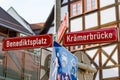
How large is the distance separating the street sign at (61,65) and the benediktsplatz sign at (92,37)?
1.37 meters

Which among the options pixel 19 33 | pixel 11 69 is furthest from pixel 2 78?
pixel 19 33

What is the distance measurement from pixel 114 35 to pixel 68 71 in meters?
1.63

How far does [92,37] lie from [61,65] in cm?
184

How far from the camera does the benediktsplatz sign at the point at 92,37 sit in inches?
226

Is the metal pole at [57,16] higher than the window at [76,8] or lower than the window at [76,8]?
lower

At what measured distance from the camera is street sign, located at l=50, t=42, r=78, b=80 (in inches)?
159

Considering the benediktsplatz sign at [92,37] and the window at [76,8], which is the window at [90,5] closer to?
the window at [76,8]

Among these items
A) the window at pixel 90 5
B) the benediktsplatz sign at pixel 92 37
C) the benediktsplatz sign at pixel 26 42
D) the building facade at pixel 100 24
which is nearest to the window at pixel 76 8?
the building facade at pixel 100 24

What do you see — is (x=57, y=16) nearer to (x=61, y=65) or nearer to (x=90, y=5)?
(x=61, y=65)

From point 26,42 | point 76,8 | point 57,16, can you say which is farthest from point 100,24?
point 57,16

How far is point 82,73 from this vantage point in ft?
18.2

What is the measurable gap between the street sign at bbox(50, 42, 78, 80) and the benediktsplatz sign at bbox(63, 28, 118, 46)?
4.48 feet

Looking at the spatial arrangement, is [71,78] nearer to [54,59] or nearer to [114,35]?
[54,59]

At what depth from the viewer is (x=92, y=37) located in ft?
19.3
